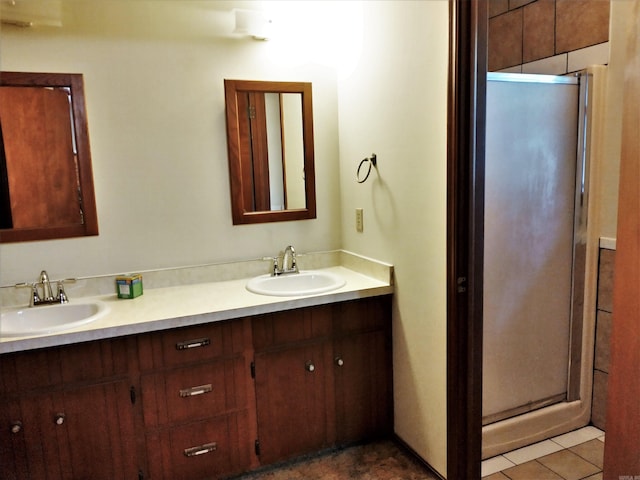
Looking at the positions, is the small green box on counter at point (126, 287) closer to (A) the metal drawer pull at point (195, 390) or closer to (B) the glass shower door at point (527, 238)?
(A) the metal drawer pull at point (195, 390)

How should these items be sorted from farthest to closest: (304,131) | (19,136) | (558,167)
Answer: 1. (304,131)
2. (558,167)
3. (19,136)

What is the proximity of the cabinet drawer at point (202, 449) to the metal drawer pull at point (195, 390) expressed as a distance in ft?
0.43

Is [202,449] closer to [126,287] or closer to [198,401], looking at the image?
[198,401]

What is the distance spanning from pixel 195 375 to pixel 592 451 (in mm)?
1870

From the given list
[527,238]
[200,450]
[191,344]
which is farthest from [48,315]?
[527,238]

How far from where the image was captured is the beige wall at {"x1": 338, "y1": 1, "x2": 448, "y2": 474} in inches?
70.0

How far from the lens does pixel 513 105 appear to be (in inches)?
79.4

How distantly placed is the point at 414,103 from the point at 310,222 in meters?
0.92

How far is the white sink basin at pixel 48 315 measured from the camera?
1.92 metres

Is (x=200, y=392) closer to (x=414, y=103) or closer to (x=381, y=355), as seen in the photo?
(x=381, y=355)

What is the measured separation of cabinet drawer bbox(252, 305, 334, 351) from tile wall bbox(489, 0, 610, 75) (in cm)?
170

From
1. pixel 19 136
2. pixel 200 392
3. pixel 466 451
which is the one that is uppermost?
pixel 19 136

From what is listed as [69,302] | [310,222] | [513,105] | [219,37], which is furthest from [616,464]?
[219,37]

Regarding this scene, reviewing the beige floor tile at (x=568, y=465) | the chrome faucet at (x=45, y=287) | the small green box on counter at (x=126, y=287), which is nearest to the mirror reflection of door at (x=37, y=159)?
the chrome faucet at (x=45, y=287)
